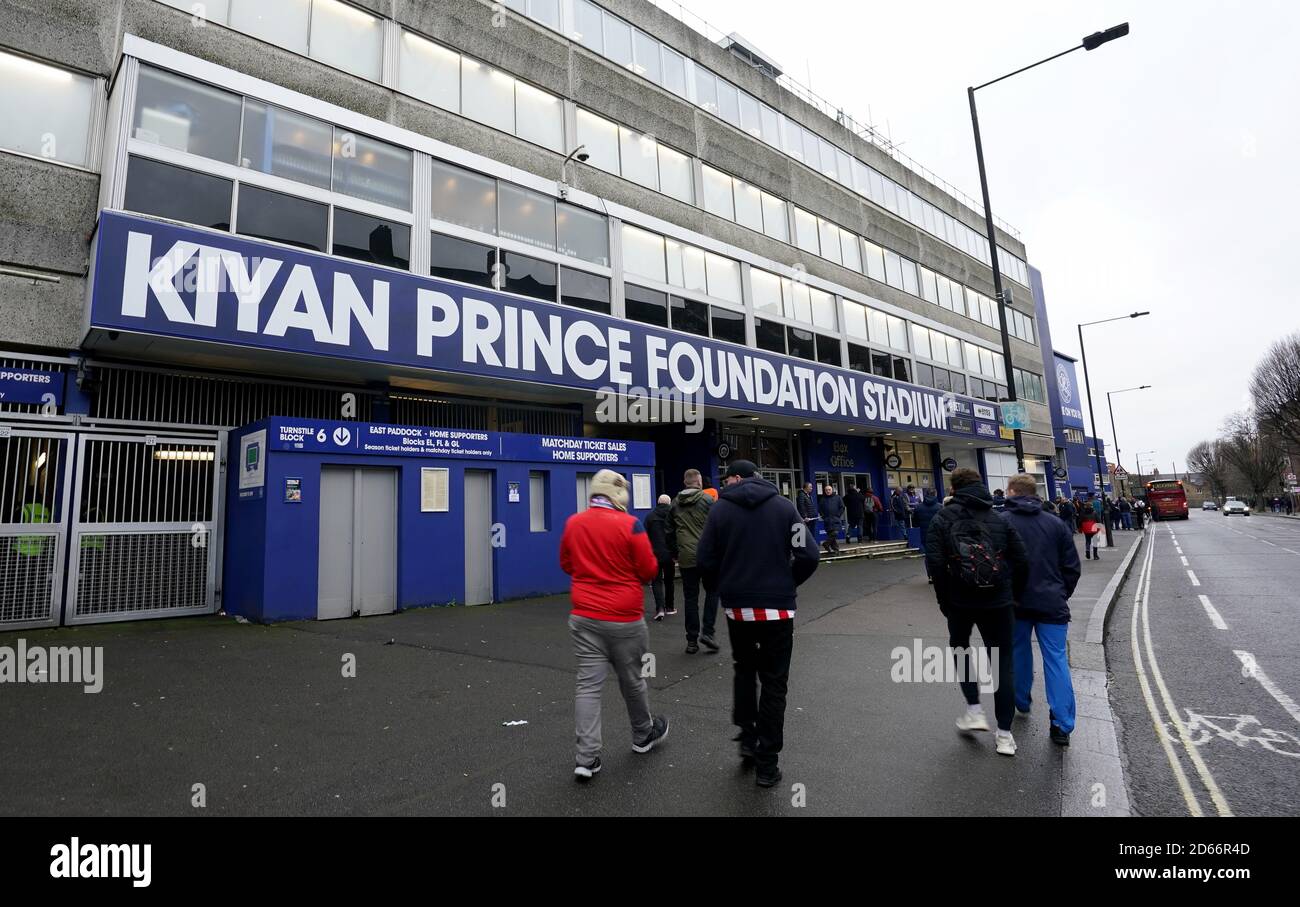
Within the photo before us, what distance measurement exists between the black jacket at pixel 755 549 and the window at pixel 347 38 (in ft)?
42.0

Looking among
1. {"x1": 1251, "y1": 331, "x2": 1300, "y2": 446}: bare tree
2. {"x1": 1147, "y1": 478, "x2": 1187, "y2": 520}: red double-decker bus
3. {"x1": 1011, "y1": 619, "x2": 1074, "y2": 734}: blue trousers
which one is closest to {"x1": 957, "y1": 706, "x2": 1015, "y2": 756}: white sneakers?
{"x1": 1011, "y1": 619, "x2": 1074, "y2": 734}: blue trousers

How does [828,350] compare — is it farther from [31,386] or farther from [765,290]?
[31,386]

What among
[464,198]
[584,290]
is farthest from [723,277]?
[464,198]

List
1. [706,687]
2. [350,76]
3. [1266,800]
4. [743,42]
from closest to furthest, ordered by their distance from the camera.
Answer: [1266,800] < [706,687] < [350,76] < [743,42]

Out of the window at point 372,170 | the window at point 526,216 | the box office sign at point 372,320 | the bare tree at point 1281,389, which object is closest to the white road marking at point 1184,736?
the box office sign at point 372,320

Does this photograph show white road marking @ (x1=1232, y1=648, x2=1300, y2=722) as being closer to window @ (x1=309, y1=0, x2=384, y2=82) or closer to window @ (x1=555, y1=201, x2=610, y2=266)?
window @ (x1=555, y1=201, x2=610, y2=266)

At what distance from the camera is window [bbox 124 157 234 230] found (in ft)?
31.2

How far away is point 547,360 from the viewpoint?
42.7 feet

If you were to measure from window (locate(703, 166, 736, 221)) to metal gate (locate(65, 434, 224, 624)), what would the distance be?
14.2m

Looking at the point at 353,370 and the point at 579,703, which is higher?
the point at 353,370

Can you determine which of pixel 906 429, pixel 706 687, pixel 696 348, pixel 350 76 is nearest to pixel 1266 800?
pixel 706 687

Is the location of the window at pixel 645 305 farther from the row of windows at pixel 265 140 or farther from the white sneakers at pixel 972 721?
the white sneakers at pixel 972 721
